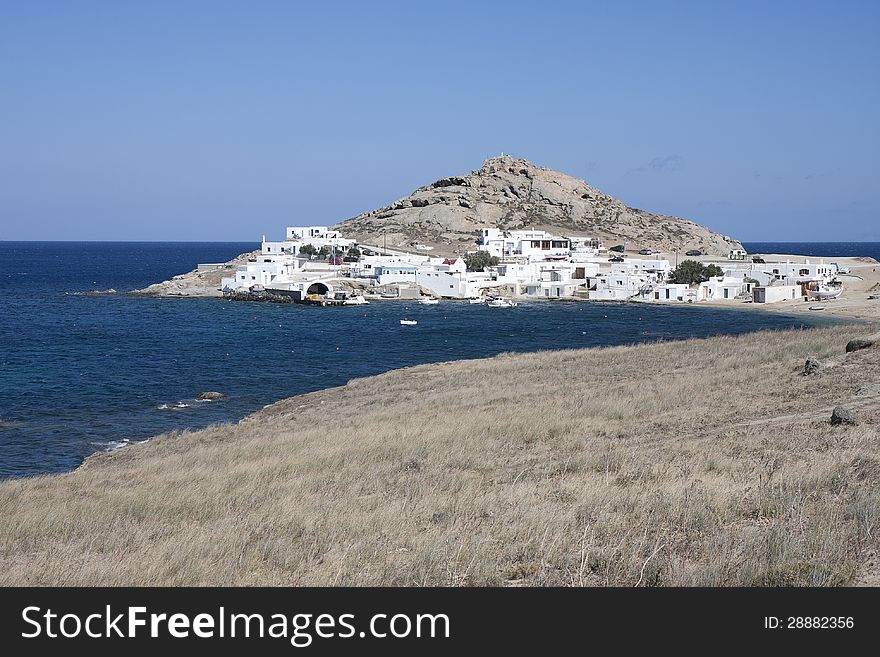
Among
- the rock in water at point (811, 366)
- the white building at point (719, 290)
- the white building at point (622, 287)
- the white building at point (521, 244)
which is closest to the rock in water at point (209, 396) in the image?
the rock in water at point (811, 366)

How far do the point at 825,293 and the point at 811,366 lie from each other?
62.3 m

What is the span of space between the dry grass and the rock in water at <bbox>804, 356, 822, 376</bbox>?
64cm

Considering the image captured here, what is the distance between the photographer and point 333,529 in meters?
9.39

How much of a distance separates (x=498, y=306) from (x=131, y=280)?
210 feet

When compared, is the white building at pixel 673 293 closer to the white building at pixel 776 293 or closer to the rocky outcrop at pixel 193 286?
the white building at pixel 776 293

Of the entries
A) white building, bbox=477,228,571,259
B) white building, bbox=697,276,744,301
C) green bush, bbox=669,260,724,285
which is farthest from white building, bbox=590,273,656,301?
white building, bbox=477,228,571,259

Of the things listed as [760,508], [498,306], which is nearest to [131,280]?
[498,306]

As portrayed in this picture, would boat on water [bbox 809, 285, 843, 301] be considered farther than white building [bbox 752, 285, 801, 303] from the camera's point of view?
Yes

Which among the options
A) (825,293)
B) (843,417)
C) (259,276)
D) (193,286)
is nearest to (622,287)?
(825,293)

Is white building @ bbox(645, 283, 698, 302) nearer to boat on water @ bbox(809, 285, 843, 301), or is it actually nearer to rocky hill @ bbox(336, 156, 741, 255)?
boat on water @ bbox(809, 285, 843, 301)

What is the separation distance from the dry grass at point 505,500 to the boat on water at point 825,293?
6170 centimetres

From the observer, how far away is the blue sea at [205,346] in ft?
96.8

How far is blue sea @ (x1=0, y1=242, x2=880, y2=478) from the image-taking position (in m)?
29.5
